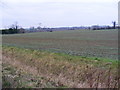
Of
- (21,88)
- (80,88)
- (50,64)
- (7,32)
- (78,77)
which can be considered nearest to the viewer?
(21,88)

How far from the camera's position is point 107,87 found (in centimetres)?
820

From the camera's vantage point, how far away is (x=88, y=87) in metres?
7.84

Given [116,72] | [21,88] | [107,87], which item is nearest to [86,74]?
[116,72]

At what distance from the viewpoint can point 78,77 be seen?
10.6 meters

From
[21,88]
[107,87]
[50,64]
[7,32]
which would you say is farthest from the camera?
[7,32]

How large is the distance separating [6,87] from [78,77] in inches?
170

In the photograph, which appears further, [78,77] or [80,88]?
[78,77]

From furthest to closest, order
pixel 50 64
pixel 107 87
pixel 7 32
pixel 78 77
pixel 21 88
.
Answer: pixel 7 32 → pixel 50 64 → pixel 78 77 → pixel 107 87 → pixel 21 88

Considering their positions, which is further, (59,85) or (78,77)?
(78,77)

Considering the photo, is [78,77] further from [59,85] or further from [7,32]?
[7,32]

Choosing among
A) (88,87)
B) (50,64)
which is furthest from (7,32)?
(88,87)

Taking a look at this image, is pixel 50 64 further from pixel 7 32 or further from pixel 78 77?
pixel 7 32

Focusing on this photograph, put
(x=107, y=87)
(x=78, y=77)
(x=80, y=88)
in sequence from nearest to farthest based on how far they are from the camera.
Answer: (x=80, y=88) < (x=107, y=87) < (x=78, y=77)

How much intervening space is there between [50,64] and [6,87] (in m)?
7.32
